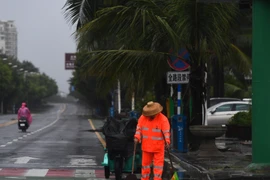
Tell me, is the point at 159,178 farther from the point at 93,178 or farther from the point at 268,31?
the point at 268,31

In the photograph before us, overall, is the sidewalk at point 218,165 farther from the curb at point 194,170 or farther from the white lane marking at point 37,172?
the white lane marking at point 37,172

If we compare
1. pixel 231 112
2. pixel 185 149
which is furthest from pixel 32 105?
pixel 185 149

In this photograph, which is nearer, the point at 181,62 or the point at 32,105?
the point at 181,62

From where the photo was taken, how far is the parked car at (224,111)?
30500 mm

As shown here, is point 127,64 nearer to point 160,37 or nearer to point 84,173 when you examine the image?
point 160,37

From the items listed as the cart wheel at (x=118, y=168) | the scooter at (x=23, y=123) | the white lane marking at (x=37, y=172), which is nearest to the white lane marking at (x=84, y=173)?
the white lane marking at (x=37, y=172)

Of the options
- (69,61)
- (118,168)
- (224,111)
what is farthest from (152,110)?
(69,61)

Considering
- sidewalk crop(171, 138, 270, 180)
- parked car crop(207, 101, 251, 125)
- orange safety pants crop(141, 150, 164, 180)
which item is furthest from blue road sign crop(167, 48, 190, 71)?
parked car crop(207, 101, 251, 125)

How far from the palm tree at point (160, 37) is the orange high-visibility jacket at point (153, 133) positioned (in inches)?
202

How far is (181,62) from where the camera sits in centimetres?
1703

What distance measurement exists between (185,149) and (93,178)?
5401 millimetres

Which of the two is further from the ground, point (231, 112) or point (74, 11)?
point (74, 11)

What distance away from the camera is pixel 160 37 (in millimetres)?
16859

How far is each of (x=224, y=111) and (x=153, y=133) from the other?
66.9 ft
